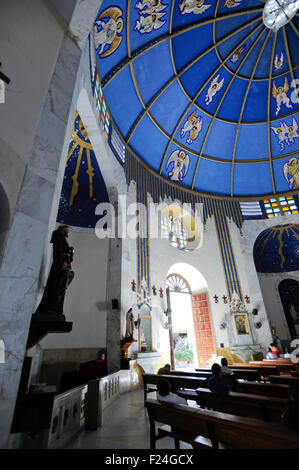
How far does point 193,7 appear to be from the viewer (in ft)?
30.2

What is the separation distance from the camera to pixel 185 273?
12.4 meters

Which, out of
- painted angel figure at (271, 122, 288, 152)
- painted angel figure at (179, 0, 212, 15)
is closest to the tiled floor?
painted angel figure at (179, 0, 212, 15)

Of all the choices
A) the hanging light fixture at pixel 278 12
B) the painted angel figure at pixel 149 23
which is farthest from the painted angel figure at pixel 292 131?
the painted angel figure at pixel 149 23

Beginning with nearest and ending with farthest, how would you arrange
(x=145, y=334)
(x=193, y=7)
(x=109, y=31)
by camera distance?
(x=109, y=31) → (x=145, y=334) → (x=193, y=7)

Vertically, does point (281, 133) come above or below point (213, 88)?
below

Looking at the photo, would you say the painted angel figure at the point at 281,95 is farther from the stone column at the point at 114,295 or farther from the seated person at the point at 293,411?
the seated person at the point at 293,411

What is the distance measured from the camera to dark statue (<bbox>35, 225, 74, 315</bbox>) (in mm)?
2885

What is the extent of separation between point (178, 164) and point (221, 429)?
12.3m

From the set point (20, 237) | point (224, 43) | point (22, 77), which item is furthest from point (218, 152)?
point (20, 237)

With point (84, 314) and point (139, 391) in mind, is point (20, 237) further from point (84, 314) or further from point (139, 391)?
point (139, 391)

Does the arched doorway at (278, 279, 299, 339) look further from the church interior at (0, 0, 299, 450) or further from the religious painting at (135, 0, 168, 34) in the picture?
the religious painting at (135, 0, 168, 34)

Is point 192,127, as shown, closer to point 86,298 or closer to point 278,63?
point 278,63

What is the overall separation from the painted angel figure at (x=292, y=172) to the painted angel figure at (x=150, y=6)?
1023 cm

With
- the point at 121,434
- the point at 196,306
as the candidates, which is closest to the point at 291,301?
the point at 196,306
